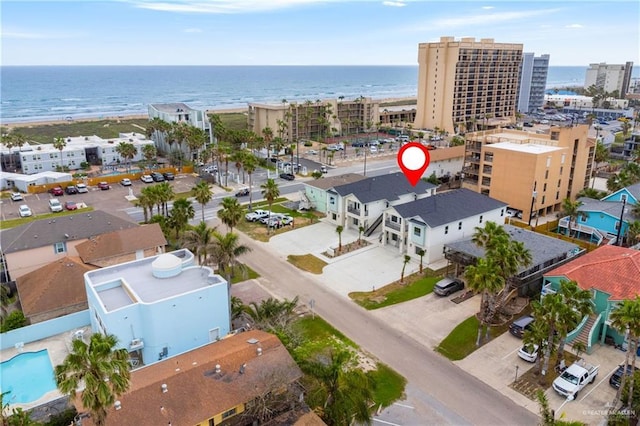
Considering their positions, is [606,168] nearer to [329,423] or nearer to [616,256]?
[616,256]

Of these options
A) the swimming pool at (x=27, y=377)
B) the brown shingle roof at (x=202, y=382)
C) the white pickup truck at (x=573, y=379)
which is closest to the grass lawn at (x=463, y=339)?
the white pickup truck at (x=573, y=379)

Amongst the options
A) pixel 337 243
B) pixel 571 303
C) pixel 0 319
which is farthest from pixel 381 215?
pixel 0 319

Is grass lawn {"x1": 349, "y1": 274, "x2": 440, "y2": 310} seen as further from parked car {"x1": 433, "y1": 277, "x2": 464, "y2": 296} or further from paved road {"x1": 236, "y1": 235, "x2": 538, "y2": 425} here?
paved road {"x1": 236, "y1": 235, "x2": 538, "y2": 425}

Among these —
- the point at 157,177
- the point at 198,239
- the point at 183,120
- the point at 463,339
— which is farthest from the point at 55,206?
the point at 463,339

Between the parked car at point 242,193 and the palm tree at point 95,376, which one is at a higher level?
the palm tree at point 95,376

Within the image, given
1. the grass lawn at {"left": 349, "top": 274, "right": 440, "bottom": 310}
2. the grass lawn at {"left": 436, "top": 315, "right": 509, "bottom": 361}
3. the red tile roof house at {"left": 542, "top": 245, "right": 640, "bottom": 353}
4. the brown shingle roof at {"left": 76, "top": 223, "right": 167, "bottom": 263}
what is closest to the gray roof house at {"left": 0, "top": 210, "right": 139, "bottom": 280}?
the brown shingle roof at {"left": 76, "top": 223, "right": 167, "bottom": 263}

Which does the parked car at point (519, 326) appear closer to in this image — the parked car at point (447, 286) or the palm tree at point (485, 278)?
the palm tree at point (485, 278)
